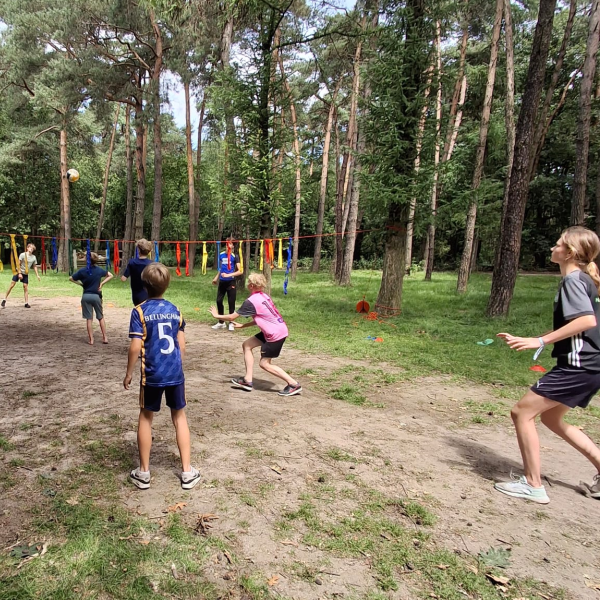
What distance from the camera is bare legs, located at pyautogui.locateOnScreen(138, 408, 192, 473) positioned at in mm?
2938

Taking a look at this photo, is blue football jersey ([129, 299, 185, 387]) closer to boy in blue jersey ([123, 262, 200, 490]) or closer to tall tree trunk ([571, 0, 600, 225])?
boy in blue jersey ([123, 262, 200, 490])

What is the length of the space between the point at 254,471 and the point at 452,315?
8842 millimetres

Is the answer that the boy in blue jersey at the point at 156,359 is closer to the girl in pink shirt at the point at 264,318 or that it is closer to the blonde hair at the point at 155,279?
the blonde hair at the point at 155,279

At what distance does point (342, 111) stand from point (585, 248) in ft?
69.1

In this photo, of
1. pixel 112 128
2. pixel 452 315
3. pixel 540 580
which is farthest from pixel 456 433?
pixel 112 128

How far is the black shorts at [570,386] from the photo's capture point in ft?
8.97

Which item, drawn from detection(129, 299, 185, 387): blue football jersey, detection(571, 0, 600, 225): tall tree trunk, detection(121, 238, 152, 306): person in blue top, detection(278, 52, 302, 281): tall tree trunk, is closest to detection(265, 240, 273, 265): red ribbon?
detection(278, 52, 302, 281): tall tree trunk

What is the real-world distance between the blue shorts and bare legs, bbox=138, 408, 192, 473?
0.05 m

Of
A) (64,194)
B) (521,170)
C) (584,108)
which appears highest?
(584,108)

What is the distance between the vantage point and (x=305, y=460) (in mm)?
3428

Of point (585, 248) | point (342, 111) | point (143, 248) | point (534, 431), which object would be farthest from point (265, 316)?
point (342, 111)

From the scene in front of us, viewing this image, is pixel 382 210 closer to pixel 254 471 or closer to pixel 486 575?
pixel 254 471

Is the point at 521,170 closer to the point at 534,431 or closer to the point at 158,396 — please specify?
the point at 534,431

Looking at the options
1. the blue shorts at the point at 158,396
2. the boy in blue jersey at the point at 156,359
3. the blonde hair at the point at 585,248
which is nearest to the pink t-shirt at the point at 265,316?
the boy in blue jersey at the point at 156,359
